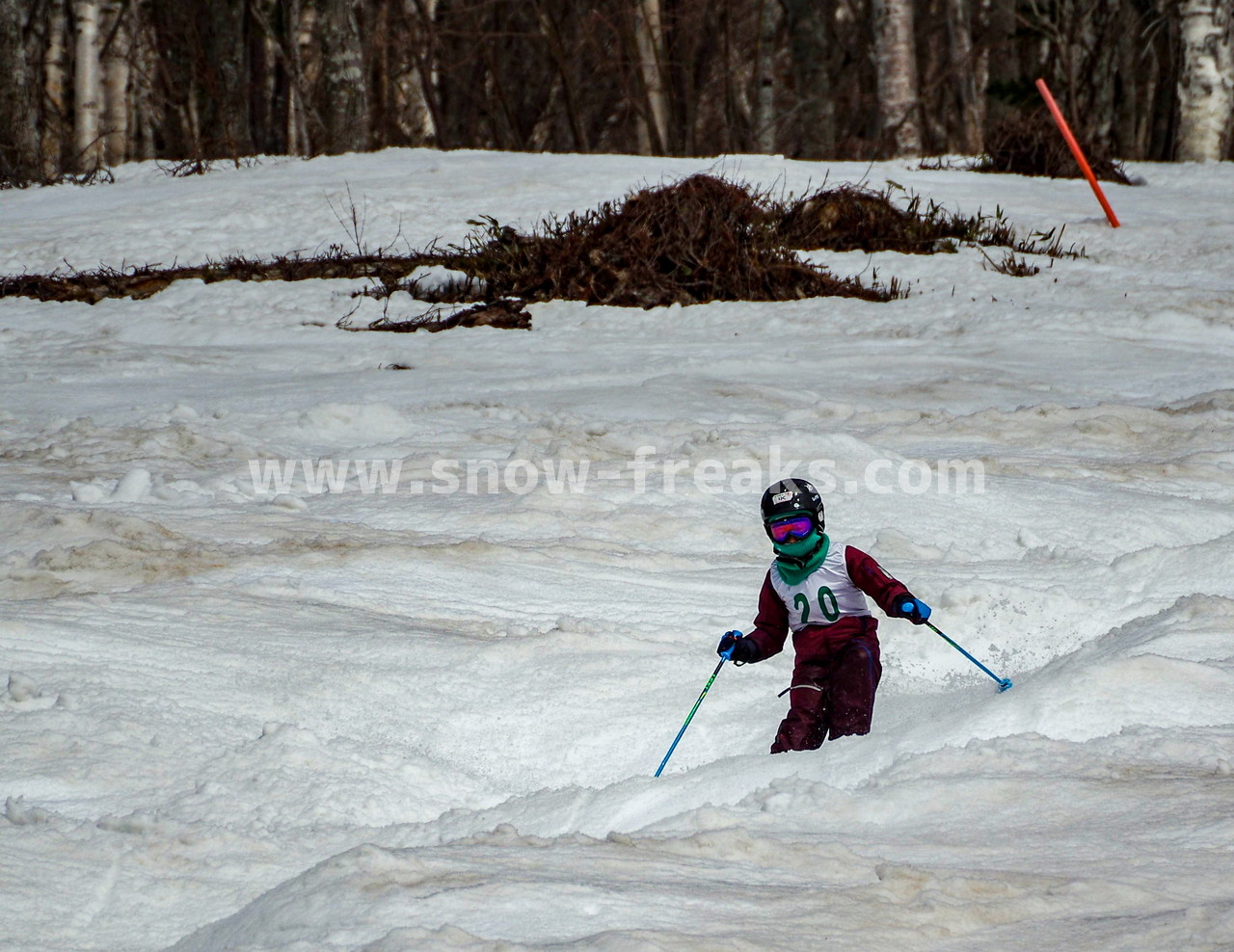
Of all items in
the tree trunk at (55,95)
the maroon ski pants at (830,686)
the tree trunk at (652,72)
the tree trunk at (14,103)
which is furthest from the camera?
the tree trunk at (652,72)

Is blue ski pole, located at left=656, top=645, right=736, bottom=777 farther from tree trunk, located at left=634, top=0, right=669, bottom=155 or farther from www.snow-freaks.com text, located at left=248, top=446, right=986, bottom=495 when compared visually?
tree trunk, located at left=634, top=0, right=669, bottom=155

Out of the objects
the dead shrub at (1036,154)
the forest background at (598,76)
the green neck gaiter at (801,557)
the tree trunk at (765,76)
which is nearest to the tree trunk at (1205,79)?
the forest background at (598,76)

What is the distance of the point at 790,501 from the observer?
11.3 ft

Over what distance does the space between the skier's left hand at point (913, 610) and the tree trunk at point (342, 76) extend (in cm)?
1223

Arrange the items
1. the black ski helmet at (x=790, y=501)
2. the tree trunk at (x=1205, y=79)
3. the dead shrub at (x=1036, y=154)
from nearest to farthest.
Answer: the black ski helmet at (x=790, y=501)
the dead shrub at (x=1036, y=154)
the tree trunk at (x=1205, y=79)

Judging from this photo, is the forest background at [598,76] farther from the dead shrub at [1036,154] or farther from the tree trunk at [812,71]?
the dead shrub at [1036,154]

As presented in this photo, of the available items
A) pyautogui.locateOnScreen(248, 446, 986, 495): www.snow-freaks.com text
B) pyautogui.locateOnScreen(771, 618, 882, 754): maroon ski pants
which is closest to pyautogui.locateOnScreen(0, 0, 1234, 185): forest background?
pyautogui.locateOnScreen(248, 446, 986, 495): www.snow-freaks.com text

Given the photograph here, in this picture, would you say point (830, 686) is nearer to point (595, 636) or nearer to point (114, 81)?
point (595, 636)

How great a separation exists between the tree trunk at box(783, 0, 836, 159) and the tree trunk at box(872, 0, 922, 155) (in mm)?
3561

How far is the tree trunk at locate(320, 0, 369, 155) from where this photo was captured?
1439 centimetres

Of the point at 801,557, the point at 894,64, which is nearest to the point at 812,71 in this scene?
the point at 894,64

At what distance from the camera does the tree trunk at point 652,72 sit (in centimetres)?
1711

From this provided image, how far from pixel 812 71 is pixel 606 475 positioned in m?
15.6

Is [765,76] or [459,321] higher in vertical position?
[765,76]
